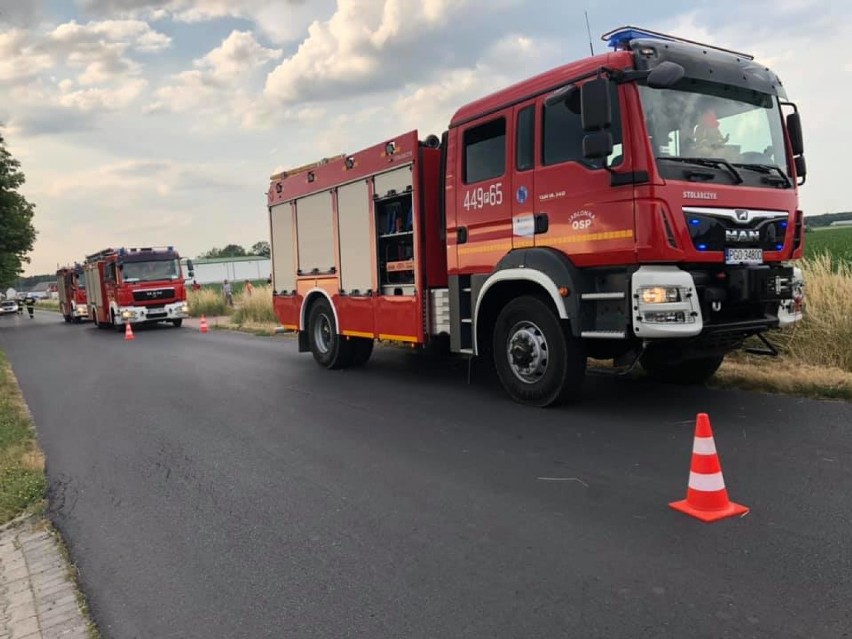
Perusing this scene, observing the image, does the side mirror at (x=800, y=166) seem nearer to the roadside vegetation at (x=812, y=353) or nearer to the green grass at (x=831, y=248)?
the roadside vegetation at (x=812, y=353)

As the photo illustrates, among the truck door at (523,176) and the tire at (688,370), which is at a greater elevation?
the truck door at (523,176)

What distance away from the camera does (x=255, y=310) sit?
23.7 m

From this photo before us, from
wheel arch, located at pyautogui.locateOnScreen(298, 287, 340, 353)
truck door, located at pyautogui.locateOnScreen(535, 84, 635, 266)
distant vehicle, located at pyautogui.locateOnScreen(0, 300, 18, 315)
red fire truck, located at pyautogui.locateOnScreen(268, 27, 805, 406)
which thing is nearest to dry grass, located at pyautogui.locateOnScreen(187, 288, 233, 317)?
wheel arch, located at pyautogui.locateOnScreen(298, 287, 340, 353)

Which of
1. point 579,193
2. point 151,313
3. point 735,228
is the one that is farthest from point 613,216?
point 151,313

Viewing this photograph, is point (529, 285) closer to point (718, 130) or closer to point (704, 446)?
point (718, 130)

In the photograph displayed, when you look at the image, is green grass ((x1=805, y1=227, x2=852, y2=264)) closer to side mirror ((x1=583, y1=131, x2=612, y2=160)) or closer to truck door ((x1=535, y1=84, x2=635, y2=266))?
truck door ((x1=535, y1=84, x2=635, y2=266))

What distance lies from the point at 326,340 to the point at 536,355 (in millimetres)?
4878

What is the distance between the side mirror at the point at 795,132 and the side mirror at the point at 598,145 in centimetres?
228

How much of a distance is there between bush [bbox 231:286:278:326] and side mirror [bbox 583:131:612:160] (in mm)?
18095

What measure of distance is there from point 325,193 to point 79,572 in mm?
7219

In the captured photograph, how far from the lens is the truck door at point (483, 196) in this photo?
685 centimetres

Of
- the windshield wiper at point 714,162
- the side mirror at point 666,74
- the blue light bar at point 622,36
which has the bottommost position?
the windshield wiper at point 714,162

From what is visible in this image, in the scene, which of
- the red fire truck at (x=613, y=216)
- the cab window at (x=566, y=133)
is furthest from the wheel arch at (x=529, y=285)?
the cab window at (x=566, y=133)

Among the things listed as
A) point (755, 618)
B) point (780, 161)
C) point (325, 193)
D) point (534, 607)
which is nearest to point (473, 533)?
point (534, 607)
